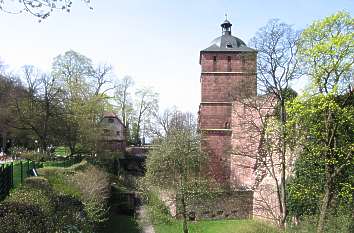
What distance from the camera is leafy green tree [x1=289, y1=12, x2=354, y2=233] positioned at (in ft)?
44.1

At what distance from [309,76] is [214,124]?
52.9 feet

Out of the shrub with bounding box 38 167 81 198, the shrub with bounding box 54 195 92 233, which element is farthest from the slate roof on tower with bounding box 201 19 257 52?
the shrub with bounding box 54 195 92 233

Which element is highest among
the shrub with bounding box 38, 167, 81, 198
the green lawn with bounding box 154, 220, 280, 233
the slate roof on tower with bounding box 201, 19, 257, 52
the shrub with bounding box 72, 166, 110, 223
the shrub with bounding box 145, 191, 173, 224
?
the slate roof on tower with bounding box 201, 19, 257, 52

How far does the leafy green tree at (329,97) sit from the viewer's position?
13.5 m

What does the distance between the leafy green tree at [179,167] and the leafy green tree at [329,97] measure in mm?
10229

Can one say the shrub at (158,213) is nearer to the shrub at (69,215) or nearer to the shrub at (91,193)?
the shrub at (91,193)

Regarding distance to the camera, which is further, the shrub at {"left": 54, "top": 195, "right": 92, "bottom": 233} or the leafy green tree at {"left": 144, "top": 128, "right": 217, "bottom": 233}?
the leafy green tree at {"left": 144, "top": 128, "right": 217, "bottom": 233}

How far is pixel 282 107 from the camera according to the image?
57.1 ft

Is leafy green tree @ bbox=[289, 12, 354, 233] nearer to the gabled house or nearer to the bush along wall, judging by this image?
the bush along wall

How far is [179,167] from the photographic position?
25.5 metres

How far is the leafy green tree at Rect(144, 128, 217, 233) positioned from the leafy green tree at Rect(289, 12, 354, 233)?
10.2 meters

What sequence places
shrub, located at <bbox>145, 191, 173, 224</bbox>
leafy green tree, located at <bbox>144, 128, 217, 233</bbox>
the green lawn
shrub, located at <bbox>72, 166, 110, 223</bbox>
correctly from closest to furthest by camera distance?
shrub, located at <bbox>72, 166, 110, 223</bbox>
the green lawn
shrub, located at <bbox>145, 191, 173, 224</bbox>
leafy green tree, located at <bbox>144, 128, 217, 233</bbox>

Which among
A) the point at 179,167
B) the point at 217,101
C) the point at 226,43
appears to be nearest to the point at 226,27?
the point at 226,43

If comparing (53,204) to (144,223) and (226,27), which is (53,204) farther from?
(226,27)
